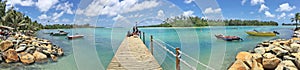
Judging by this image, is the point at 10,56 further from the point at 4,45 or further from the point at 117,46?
the point at 117,46

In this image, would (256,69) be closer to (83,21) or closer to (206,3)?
(206,3)

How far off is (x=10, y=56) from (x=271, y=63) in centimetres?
888

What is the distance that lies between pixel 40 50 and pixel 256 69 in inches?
386

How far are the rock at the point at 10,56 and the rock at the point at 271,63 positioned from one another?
8609 mm

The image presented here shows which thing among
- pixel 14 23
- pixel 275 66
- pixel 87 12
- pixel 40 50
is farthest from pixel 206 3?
pixel 14 23

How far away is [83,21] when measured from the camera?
4734 mm

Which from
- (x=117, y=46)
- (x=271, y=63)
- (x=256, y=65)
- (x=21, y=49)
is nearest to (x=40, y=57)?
(x=21, y=49)

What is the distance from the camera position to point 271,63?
616 cm

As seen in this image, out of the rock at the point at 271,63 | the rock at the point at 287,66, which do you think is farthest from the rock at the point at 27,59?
the rock at the point at 287,66

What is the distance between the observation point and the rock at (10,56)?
10.5 metres

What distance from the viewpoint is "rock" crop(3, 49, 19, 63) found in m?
10.5

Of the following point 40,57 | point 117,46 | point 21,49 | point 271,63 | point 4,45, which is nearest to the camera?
point 271,63

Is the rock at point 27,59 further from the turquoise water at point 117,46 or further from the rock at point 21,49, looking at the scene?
the rock at point 21,49

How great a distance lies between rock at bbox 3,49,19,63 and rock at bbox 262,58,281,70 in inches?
339
